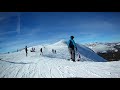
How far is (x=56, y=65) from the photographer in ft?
13.6

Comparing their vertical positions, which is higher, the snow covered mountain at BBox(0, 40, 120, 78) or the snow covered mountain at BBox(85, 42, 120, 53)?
the snow covered mountain at BBox(85, 42, 120, 53)

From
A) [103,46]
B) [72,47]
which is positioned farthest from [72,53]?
[103,46]

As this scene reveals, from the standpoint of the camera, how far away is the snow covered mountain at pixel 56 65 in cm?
404

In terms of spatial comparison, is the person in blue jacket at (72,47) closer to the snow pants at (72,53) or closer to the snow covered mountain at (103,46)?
→ the snow pants at (72,53)

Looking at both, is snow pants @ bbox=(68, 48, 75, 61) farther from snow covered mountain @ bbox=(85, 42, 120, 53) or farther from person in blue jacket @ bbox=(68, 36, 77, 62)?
snow covered mountain @ bbox=(85, 42, 120, 53)

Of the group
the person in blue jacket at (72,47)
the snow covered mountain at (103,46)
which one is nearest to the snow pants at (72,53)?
the person in blue jacket at (72,47)

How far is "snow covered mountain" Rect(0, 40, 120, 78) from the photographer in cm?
404

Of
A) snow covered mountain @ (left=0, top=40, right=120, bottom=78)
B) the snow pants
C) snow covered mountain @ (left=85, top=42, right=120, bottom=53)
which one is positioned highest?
snow covered mountain @ (left=85, top=42, right=120, bottom=53)

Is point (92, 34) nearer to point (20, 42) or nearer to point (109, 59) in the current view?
point (109, 59)

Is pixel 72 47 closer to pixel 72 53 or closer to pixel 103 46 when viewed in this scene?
pixel 72 53

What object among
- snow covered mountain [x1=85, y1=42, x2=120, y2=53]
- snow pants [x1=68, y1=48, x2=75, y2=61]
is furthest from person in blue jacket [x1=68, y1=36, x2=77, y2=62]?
snow covered mountain [x1=85, y1=42, x2=120, y2=53]

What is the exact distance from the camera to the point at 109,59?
14.1ft

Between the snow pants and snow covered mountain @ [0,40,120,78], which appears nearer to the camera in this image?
snow covered mountain @ [0,40,120,78]
